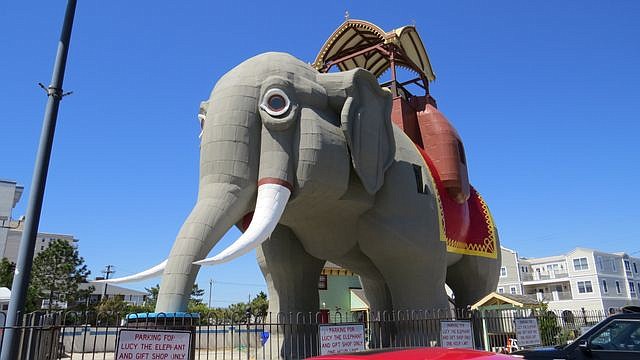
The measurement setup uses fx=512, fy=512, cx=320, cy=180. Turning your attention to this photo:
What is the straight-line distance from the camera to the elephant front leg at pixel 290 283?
30.3 feet

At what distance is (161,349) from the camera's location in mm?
5098

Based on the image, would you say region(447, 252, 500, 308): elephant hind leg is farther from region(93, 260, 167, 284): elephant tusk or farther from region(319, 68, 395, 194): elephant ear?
region(93, 260, 167, 284): elephant tusk

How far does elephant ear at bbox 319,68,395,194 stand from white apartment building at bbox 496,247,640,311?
3959 centimetres

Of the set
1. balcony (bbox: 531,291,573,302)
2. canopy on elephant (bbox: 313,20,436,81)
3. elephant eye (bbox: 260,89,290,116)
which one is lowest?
balcony (bbox: 531,291,573,302)

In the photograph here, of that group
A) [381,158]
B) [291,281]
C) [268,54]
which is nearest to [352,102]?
[381,158]

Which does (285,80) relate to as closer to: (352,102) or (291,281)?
(352,102)

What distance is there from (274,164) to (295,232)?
2.06 meters

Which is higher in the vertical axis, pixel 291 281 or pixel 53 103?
pixel 53 103

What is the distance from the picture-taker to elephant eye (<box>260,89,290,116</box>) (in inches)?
295

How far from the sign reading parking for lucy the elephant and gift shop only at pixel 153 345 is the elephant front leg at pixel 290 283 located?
3.97m

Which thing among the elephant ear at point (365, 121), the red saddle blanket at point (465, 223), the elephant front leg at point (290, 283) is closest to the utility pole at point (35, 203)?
the elephant ear at point (365, 121)

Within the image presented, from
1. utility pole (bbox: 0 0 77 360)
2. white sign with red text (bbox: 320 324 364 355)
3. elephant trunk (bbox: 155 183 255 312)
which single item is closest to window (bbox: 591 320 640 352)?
white sign with red text (bbox: 320 324 364 355)

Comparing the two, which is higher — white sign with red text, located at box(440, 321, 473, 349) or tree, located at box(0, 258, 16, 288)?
tree, located at box(0, 258, 16, 288)

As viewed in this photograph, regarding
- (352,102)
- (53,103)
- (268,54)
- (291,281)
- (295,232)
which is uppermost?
(268,54)
